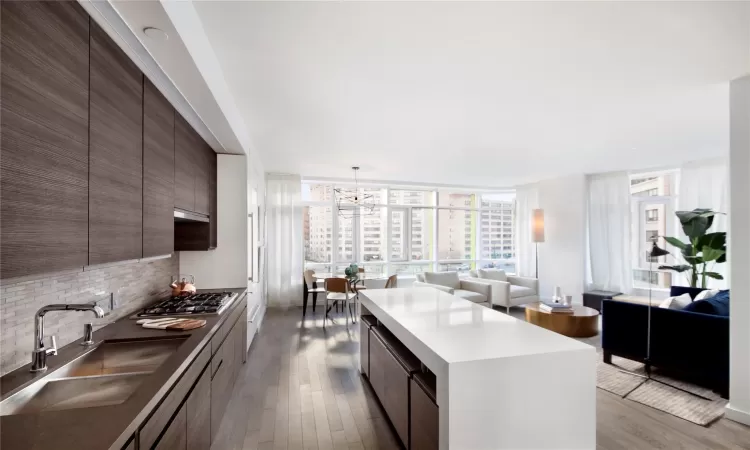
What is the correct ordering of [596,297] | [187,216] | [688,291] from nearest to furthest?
[187,216]
[688,291]
[596,297]

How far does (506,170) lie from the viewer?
6012 millimetres

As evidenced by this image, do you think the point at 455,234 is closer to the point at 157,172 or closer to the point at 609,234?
the point at 609,234

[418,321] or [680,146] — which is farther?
[680,146]

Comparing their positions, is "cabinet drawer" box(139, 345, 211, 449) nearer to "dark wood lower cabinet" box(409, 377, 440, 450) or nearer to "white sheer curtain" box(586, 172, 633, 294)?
"dark wood lower cabinet" box(409, 377, 440, 450)

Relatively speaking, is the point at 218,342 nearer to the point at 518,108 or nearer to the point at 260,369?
the point at 260,369

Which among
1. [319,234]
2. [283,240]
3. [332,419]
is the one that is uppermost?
[319,234]

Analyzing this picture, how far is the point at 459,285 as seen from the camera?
628cm

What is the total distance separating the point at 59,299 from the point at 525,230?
308 inches

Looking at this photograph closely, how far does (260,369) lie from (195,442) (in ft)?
5.88

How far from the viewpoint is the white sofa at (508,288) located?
5883 millimetres

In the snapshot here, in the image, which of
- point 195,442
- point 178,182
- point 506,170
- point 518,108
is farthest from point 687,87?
point 195,442

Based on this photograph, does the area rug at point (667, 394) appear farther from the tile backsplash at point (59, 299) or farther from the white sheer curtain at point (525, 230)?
the white sheer curtain at point (525, 230)

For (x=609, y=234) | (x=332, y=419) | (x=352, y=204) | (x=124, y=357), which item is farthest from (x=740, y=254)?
(x=352, y=204)

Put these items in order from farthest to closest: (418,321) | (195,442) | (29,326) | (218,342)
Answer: (218,342), (418,321), (195,442), (29,326)
